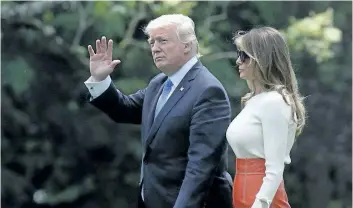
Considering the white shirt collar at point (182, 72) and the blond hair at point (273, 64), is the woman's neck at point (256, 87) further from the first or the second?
the white shirt collar at point (182, 72)

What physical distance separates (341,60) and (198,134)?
7741 millimetres

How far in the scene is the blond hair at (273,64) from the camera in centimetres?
373

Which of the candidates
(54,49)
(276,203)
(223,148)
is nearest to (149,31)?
(223,148)

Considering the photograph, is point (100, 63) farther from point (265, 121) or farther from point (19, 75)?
point (19, 75)

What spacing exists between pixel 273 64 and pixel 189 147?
464 millimetres

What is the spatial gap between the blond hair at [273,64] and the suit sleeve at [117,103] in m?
0.68

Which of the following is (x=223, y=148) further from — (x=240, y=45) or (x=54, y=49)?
(x=54, y=49)

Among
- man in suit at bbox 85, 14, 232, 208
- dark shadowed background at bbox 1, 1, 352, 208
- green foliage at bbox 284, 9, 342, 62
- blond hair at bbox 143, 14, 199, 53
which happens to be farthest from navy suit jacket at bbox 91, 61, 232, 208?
green foliage at bbox 284, 9, 342, 62

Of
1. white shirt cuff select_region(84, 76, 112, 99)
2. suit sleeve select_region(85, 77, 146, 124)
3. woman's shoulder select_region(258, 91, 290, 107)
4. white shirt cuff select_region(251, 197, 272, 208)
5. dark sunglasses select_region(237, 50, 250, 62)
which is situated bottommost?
white shirt cuff select_region(251, 197, 272, 208)

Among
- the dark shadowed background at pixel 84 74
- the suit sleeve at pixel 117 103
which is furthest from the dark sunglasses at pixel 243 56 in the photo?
the dark shadowed background at pixel 84 74

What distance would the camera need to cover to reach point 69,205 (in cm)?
1049

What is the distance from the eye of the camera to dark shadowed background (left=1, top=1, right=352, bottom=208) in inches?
388

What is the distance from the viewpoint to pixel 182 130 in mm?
3941

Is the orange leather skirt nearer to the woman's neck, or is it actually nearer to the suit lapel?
the woman's neck
